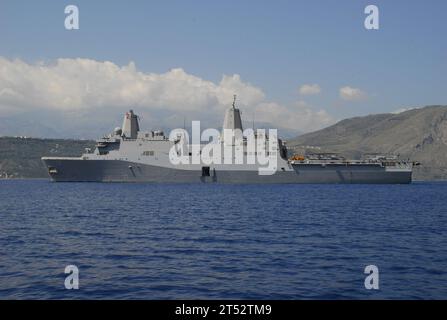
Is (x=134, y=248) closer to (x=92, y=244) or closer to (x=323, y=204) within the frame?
(x=92, y=244)

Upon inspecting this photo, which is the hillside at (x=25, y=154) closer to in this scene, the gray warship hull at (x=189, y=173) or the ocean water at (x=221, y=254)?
the gray warship hull at (x=189, y=173)

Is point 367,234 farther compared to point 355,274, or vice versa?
point 367,234

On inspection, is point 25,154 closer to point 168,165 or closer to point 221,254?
point 168,165

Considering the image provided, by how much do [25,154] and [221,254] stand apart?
601 feet

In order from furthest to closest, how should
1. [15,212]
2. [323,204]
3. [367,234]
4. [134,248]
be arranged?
[323,204], [15,212], [367,234], [134,248]

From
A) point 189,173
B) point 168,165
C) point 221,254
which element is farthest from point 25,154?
point 221,254

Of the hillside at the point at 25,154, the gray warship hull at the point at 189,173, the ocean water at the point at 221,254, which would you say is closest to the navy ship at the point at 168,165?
the gray warship hull at the point at 189,173

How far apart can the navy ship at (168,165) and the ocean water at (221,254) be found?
33228 millimetres

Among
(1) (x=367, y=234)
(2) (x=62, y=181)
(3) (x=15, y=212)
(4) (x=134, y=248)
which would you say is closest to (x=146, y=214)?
(3) (x=15, y=212)

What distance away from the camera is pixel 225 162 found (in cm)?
6669

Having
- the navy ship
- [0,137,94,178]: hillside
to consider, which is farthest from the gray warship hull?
[0,137,94,178]: hillside

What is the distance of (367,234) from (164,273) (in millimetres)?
11653

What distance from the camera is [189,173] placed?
66.5m
